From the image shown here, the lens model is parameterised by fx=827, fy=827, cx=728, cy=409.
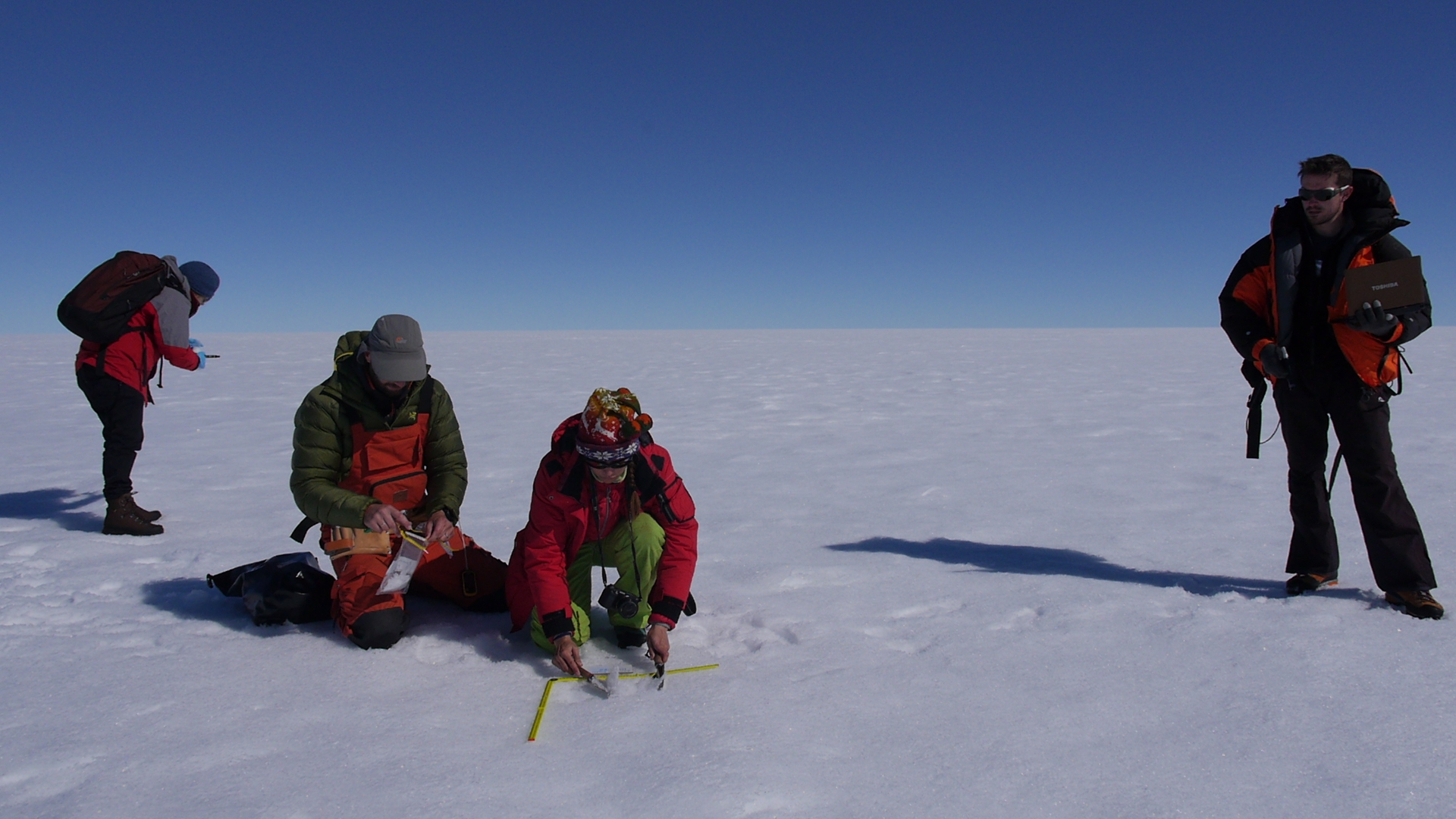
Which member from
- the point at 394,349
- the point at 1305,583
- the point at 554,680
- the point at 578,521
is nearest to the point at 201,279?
the point at 394,349

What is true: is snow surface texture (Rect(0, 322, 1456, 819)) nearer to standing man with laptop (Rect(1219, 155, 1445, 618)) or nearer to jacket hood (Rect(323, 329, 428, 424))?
standing man with laptop (Rect(1219, 155, 1445, 618))

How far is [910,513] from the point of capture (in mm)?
4980

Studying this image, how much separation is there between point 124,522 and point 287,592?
6.87 feet

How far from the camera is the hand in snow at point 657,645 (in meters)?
2.58

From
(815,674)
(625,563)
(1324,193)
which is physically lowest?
(815,674)

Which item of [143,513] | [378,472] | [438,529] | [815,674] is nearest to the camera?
[815,674]

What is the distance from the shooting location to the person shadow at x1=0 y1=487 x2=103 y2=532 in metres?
4.65

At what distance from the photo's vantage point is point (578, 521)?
2771 millimetres

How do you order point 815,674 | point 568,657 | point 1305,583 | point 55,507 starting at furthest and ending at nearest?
point 55,507 < point 1305,583 < point 815,674 < point 568,657

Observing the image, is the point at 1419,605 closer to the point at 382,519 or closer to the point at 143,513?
the point at 382,519

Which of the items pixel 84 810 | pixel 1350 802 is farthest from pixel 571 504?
pixel 1350 802

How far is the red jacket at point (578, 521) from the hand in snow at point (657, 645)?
0.06 m

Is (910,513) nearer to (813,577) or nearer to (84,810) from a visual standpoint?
(813,577)

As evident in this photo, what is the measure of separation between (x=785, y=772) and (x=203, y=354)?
459cm
